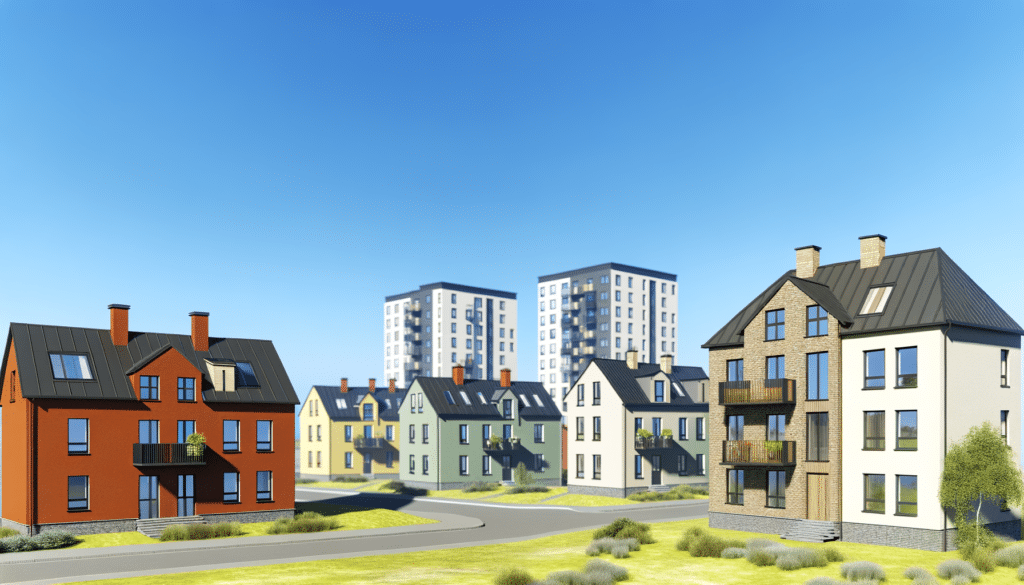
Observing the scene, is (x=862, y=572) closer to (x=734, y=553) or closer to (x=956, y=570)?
(x=956, y=570)

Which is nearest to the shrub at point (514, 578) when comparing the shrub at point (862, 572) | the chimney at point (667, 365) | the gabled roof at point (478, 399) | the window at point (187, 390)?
the shrub at point (862, 572)

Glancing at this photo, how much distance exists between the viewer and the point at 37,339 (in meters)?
38.9

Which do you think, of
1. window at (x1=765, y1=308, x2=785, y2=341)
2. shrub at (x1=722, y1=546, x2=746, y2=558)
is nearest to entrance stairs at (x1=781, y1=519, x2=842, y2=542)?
shrub at (x1=722, y1=546, x2=746, y2=558)

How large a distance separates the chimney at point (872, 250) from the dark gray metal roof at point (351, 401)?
56.9 meters

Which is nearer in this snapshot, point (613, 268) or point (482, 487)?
point (482, 487)

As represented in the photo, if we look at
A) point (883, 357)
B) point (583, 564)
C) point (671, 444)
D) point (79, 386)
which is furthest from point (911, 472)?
point (79, 386)

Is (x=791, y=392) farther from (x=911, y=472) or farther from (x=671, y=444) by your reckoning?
(x=671, y=444)

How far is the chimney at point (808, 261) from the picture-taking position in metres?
40.3

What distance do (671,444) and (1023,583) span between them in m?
34.7

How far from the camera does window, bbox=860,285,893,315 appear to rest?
3562 centimetres

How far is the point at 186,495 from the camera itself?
39.9m

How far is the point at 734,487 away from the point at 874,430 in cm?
735

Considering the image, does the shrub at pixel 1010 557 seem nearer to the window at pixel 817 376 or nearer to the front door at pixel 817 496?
the front door at pixel 817 496

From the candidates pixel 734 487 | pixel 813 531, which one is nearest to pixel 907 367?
pixel 813 531
